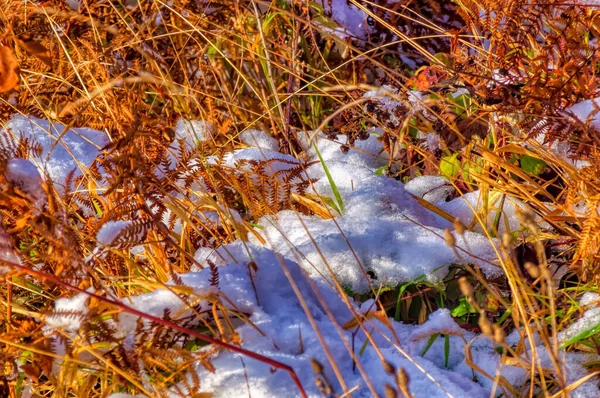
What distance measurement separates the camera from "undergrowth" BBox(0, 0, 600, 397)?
4.03ft

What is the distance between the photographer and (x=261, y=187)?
1736mm

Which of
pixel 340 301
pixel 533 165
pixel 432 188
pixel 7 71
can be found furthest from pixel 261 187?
pixel 533 165

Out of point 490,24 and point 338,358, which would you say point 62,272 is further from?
point 490,24

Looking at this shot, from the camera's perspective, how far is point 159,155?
1.67 m

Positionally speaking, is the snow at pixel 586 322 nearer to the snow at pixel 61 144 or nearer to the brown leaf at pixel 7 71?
the brown leaf at pixel 7 71

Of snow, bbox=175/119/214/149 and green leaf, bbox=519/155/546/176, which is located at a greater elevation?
snow, bbox=175/119/214/149

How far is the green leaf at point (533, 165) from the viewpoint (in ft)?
6.01

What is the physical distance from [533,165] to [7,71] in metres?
1.41

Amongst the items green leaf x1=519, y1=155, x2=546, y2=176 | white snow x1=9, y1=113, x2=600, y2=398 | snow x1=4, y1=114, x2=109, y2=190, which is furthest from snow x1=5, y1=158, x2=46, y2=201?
green leaf x1=519, y1=155, x2=546, y2=176

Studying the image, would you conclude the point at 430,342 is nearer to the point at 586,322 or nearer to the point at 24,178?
the point at 586,322

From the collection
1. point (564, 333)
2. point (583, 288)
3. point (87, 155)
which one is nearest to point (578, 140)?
point (583, 288)

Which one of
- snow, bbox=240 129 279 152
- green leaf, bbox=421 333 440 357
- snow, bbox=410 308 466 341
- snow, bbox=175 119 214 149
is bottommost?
green leaf, bbox=421 333 440 357

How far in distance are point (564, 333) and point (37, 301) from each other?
1313 millimetres

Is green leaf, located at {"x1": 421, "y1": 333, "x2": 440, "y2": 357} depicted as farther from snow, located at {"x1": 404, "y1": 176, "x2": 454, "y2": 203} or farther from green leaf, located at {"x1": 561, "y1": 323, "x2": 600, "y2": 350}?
snow, located at {"x1": 404, "y1": 176, "x2": 454, "y2": 203}
